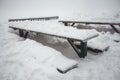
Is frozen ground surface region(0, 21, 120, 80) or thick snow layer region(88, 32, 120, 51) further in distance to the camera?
thick snow layer region(88, 32, 120, 51)

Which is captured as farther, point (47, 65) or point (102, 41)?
point (102, 41)

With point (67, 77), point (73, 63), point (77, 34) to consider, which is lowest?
point (67, 77)

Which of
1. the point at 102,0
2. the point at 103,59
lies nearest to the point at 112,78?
the point at 103,59

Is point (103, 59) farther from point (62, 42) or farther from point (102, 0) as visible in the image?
point (102, 0)

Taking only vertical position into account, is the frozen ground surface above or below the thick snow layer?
below

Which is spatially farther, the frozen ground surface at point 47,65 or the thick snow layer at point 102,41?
the thick snow layer at point 102,41

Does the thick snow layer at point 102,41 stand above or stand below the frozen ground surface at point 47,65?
above

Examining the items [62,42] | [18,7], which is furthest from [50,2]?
[62,42]

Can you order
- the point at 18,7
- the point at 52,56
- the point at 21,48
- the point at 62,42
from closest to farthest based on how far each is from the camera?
the point at 52,56 < the point at 21,48 < the point at 62,42 < the point at 18,7

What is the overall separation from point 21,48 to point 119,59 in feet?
11.4

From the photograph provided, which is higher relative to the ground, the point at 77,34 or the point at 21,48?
the point at 77,34

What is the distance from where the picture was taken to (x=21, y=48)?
458cm

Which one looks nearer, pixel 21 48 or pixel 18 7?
pixel 21 48

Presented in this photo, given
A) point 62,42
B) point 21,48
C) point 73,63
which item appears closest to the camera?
point 73,63
